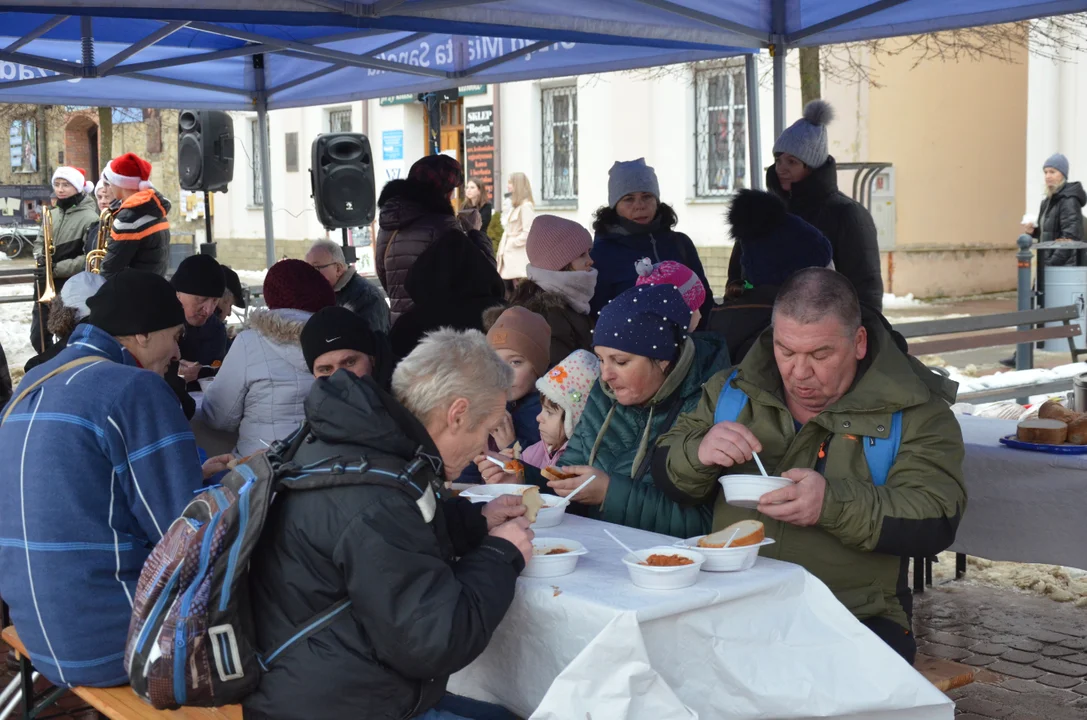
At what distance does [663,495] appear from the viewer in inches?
130

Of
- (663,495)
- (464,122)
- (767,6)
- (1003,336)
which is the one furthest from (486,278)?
(464,122)

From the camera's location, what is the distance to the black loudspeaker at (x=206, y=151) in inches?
452

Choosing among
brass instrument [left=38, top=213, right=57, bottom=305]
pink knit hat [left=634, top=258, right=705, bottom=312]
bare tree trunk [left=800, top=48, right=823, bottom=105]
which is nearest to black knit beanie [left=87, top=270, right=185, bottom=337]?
pink knit hat [left=634, top=258, right=705, bottom=312]

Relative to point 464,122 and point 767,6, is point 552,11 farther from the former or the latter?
point 464,122

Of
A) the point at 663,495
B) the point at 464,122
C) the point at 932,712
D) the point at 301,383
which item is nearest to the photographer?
the point at 932,712

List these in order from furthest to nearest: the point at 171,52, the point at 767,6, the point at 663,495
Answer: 1. the point at 171,52
2. the point at 767,6
3. the point at 663,495

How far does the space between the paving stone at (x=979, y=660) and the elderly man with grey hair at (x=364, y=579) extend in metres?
2.78

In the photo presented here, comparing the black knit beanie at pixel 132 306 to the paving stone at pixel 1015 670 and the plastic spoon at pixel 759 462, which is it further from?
the paving stone at pixel 1015 670

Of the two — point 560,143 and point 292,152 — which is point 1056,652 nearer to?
point 560,143

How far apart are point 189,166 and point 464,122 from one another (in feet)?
35.1

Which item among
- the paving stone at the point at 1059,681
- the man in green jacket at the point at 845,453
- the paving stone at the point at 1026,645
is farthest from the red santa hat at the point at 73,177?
the paving stone at the point at 1059,681

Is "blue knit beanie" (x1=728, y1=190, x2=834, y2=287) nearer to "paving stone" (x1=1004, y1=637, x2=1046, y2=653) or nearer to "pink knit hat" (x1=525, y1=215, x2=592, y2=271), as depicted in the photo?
"pink knit hat" (x1=525, y1=215, x2=592, y2=271)

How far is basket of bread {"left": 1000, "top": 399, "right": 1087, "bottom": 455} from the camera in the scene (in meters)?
4.03

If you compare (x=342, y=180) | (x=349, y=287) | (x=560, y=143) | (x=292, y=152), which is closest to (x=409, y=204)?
(x=349, y=287)
